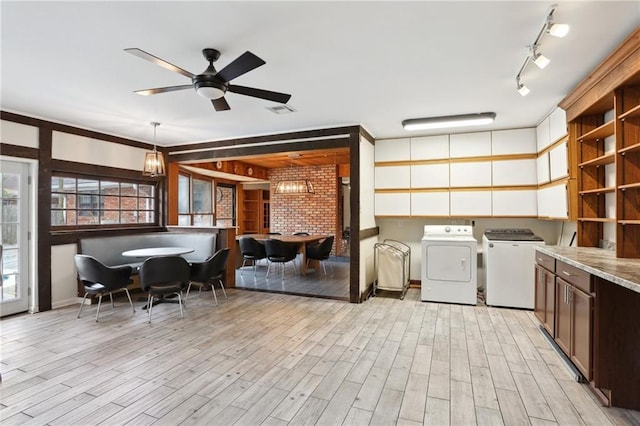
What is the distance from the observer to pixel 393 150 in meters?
5.22

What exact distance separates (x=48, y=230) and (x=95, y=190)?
90cm

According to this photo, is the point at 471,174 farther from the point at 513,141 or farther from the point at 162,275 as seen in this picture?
the point at 162,275

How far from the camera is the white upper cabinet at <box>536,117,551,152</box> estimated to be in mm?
4027

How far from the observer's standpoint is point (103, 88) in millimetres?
3230

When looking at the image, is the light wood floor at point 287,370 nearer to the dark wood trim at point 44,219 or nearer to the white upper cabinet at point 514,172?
the dark wood trim at point 44,219

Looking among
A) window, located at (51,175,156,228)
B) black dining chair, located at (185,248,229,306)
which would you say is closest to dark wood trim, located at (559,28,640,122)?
black dining chair, located at (185,248,229,306)

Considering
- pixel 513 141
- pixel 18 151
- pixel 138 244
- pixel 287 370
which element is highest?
pixel 513 141

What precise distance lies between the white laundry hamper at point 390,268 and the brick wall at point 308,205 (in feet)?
11.2

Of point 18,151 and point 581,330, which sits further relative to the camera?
point 18,151

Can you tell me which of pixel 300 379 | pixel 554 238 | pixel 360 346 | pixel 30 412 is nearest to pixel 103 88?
pixel 30 412

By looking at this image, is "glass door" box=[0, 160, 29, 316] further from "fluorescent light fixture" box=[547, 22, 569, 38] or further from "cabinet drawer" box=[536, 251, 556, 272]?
"cabinet drawer" box=[536, 251, 556, 272]

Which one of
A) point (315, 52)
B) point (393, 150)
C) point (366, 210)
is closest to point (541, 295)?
point (366, 210)

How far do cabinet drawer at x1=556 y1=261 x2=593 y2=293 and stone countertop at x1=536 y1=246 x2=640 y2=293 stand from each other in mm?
67

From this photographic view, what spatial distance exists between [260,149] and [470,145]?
318cm
